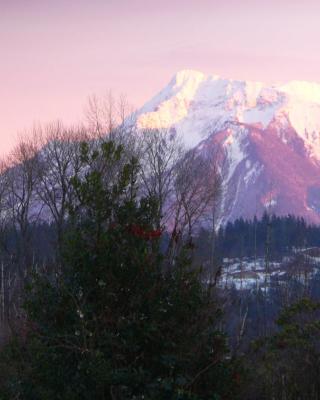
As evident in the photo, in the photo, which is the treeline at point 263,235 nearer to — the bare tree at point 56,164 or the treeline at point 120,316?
the bare tree at point 56,164

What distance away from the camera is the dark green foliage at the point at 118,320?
8742 millimetres

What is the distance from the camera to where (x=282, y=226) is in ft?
385

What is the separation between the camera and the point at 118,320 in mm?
8930

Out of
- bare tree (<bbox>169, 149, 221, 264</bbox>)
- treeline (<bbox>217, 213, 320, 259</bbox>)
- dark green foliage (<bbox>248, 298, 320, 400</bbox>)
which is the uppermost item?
treeline (<bbox>217, 213, 320, 259</bbox>)

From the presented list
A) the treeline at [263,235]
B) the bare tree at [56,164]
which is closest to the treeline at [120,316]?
the bare tree at [56,164]

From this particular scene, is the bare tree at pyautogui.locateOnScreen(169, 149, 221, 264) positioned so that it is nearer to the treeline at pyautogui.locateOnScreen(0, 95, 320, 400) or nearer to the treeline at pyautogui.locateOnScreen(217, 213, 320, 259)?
the treeline at pyautogui.locateOnScreen(0, 95, 320, 400)

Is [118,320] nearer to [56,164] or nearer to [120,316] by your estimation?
[120,316]

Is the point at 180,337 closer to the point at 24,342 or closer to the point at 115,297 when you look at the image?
the point at 115,297

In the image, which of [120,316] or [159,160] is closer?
[120,316]

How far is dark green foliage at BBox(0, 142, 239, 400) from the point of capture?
28.7 feet

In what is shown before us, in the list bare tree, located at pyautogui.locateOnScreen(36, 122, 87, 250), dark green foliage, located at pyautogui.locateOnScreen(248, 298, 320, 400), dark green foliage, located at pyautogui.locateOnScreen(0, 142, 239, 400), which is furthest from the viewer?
bare tree, located at pyautogui.locateOnScreen(36, 122, 87, 250)

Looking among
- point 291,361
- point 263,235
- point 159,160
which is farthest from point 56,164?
point 263,235

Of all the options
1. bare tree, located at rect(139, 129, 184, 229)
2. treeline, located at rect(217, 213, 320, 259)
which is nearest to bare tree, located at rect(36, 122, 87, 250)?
bare tree, located at rect(139, 129, 184, 229)

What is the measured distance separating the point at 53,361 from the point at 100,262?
51.7 inches
